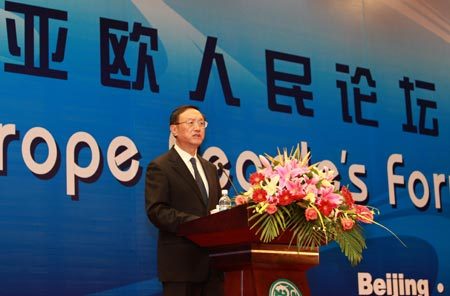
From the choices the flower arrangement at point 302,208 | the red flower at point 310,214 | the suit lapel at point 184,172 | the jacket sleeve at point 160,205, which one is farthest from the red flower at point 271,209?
the suit lapel at point 184,172

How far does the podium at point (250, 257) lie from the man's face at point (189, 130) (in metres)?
0.76

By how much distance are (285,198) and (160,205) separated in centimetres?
87

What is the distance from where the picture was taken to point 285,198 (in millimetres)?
2959

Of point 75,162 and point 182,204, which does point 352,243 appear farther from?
point 75,162

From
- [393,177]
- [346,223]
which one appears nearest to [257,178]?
[346,223]

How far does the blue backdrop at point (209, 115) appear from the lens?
436cm

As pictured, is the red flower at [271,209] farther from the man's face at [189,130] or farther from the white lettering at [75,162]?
the white lettering at [75,162]

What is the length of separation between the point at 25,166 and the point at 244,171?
4.63 ft

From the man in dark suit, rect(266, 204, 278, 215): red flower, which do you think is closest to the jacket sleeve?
the man in dark suit

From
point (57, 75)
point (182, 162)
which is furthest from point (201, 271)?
point (57, 75)

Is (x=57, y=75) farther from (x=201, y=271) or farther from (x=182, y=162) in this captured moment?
(x=201, y=271)

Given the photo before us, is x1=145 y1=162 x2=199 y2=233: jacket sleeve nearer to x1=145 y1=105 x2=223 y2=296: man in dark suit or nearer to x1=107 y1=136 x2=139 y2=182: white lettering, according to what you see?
x1=145 y1=105 x2=223 y2=296: man in dark suit

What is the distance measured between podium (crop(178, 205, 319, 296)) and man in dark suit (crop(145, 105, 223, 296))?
12.9 inches

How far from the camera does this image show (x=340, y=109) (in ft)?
18.5
